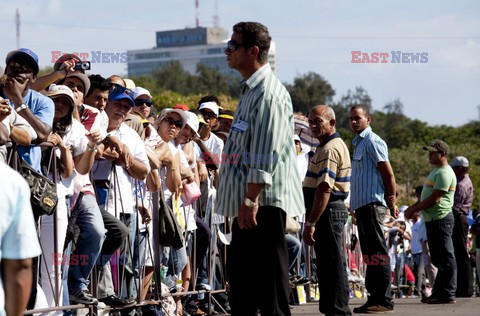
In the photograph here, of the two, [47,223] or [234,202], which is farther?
[47,223]

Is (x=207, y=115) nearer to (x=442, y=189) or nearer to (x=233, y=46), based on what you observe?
(x=442, y=189)

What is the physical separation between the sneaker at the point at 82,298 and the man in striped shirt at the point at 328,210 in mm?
2182

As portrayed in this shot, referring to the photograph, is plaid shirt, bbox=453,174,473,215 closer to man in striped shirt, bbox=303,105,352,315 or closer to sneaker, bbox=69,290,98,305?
man in striped shirt, bbox=303,105,352,315

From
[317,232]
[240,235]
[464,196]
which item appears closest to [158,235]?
[317,232]

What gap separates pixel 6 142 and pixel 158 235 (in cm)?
301

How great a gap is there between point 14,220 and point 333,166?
6.47 metres

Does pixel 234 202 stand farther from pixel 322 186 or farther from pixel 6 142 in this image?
pixel 322 186

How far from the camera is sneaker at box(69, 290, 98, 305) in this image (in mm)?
8414

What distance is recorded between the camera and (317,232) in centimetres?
1002

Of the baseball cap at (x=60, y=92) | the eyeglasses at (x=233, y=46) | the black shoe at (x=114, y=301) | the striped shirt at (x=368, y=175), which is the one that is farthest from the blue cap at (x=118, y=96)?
the striped shirt at (x=368, y=175)

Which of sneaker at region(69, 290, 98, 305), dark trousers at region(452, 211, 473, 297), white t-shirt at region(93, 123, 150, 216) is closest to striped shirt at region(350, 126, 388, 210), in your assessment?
white t-shirt at region(93, 123, 150, 216)

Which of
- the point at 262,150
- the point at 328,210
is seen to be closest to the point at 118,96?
the point at 328,210

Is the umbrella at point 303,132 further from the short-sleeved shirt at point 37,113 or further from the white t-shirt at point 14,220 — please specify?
the white t-shirt at point 14,220

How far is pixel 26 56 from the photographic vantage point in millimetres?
7719
